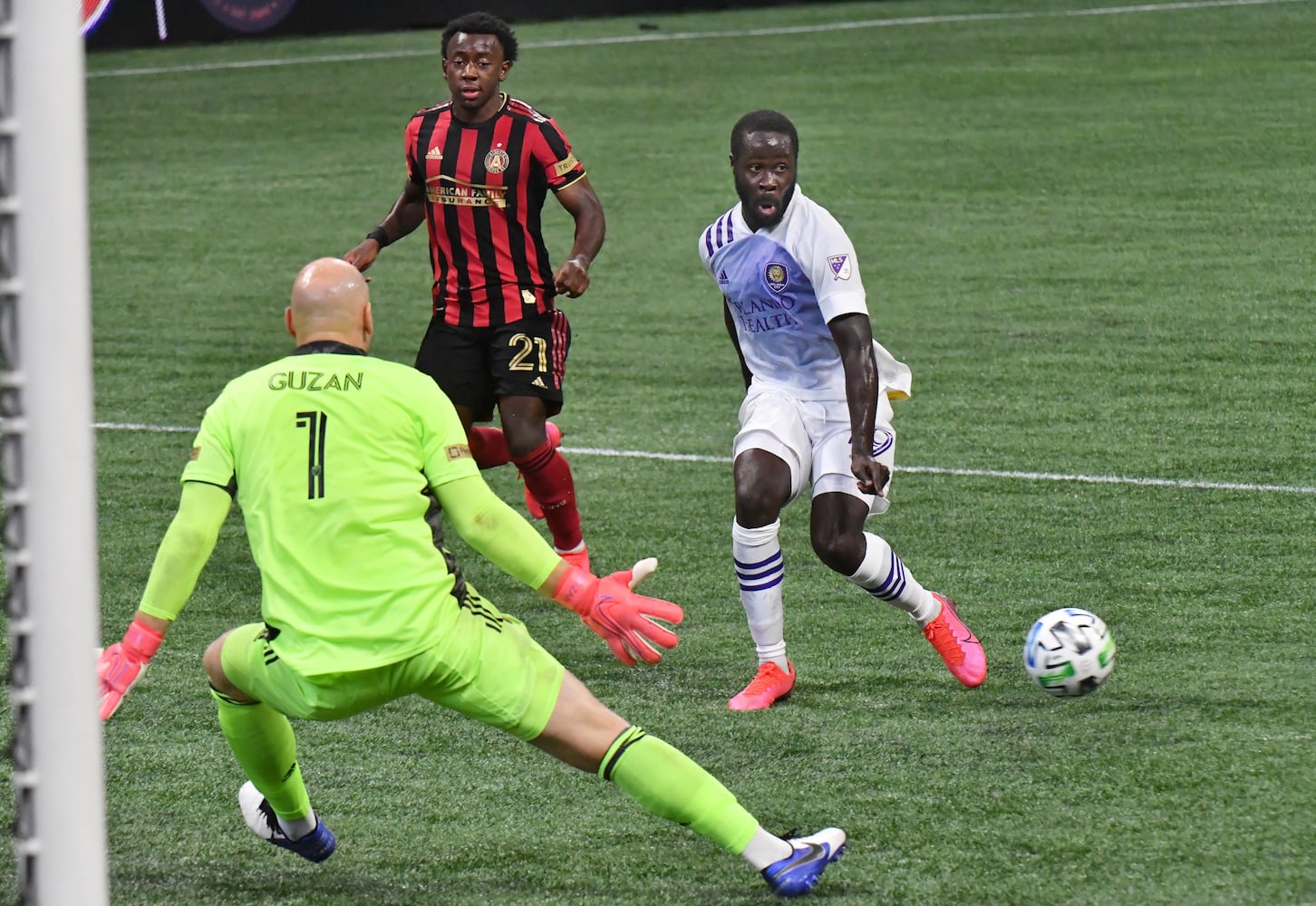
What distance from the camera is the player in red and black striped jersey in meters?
7.26

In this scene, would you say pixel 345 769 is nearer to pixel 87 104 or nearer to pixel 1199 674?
pixel 1199 674

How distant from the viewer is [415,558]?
4320 millimetres

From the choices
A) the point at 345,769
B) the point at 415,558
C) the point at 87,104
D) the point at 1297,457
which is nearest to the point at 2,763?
the point at 345,769

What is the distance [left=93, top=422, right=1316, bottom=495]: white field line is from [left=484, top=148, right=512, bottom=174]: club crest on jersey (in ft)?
8.09

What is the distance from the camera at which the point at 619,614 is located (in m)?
4.33

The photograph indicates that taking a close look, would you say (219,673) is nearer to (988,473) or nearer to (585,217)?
(585,217)

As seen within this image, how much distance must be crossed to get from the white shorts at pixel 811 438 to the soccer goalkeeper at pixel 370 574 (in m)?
1.78

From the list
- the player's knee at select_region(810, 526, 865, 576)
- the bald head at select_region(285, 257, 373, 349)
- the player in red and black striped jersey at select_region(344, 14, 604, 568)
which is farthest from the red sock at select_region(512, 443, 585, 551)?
the bald head at select_region(285, 257, 373, 349)

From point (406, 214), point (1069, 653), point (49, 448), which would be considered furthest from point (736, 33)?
point (49, 448)

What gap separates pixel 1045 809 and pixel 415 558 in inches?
81.7

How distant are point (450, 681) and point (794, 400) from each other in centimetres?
235

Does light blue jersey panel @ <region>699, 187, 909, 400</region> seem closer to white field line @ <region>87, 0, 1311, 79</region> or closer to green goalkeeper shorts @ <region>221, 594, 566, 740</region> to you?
green goalkeeper shorts @ <region>221, 594, 566, 740</region>

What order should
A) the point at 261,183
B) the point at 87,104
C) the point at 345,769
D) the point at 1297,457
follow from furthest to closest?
the point at 87,104 < the point at 261,183 < the point at 1297,457 < the point at 345,769

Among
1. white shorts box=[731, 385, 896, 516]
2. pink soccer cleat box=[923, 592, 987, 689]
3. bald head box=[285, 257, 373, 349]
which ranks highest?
bald head box=[285, 257, 373, 349]
